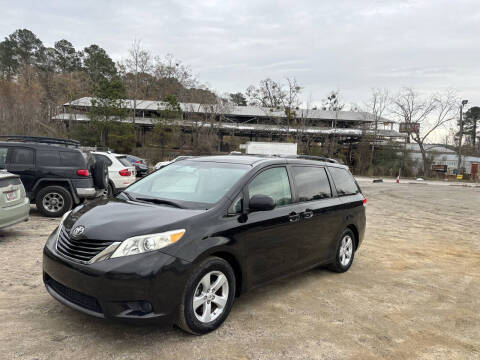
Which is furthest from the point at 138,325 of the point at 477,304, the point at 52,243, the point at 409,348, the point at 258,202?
the point at 477,304

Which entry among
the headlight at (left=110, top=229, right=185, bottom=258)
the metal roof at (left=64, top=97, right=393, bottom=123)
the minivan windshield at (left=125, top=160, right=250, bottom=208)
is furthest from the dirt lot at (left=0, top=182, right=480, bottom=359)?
the metal roof at (left=64, top=97, right=393, bottom=123)

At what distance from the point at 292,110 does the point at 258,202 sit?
42694mm

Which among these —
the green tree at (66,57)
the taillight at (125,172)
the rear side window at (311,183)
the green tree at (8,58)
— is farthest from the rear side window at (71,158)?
the green tree at (8,58)

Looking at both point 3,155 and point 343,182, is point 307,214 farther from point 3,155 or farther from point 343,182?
point 3,155

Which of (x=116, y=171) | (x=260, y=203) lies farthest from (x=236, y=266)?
(x=116, y=171)

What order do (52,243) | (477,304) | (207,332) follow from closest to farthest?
1. (207,332)
2. (52,243)
3. (477,304)

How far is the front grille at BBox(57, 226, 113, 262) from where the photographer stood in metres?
3.00

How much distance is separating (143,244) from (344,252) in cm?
346

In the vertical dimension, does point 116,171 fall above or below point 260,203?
below

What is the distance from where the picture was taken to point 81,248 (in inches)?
122

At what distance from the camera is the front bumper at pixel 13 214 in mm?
5633

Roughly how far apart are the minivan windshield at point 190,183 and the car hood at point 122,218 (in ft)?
0.77

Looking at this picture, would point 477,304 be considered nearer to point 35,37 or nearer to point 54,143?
point 54,143

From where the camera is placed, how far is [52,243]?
137 inches
